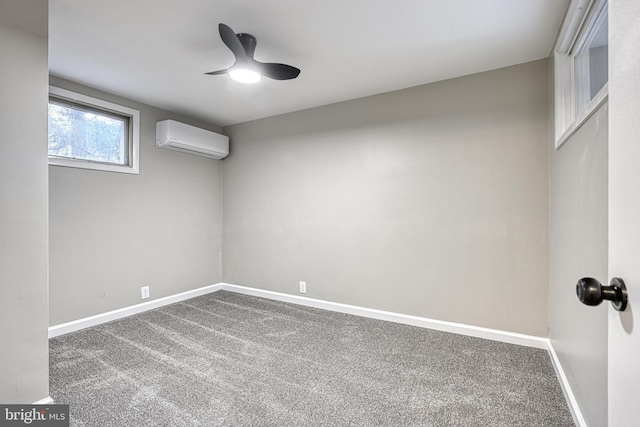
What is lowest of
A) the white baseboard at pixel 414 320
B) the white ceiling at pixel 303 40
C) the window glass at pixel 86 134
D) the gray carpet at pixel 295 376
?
the gray carpet at pixel 295 376

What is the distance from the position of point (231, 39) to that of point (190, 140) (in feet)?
6.82

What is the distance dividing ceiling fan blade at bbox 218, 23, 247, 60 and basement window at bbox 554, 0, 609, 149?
1.89 m

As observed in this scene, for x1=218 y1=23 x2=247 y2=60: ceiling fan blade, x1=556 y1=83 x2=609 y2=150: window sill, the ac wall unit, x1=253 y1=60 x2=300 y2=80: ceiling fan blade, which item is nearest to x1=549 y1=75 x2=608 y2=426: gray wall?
x1=556 y1=83 x2=609 y2=150: window sill

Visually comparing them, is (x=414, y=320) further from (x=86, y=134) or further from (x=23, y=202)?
(x=86, y=134)

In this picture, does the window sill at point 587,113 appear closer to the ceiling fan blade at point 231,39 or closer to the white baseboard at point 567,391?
the white baseboard at point 567,391

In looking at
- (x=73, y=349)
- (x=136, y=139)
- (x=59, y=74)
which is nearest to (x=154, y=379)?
(x=73, y=349)

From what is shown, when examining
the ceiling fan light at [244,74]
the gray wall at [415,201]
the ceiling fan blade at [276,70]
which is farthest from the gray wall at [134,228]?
the ceiling fan blade at [276,70]

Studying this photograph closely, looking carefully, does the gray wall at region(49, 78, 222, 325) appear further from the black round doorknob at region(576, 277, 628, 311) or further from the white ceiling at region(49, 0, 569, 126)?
the black round doorknob at region(576, 277, 628, 311)

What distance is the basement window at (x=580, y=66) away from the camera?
4.97 ft

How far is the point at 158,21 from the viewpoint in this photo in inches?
77.0

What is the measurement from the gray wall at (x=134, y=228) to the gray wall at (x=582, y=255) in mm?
3825

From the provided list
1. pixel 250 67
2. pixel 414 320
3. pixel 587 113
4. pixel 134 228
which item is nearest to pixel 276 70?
pixel 250 67

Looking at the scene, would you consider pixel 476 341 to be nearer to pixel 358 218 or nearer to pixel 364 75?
pixel 358 218

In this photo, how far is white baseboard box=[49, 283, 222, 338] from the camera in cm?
276
